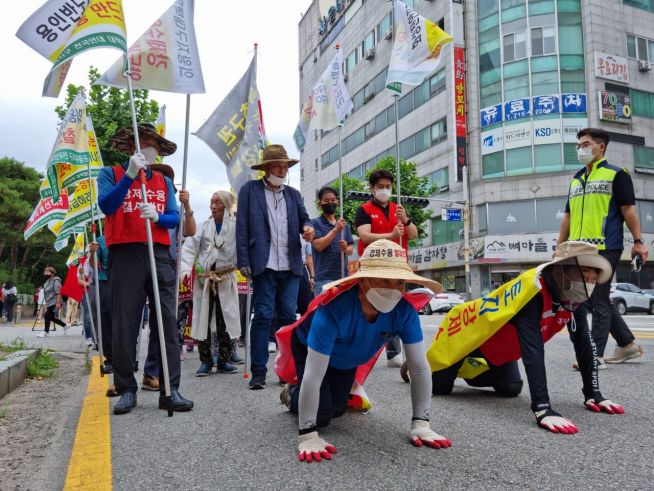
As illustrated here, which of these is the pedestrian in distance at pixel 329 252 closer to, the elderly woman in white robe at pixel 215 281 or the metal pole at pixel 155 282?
the elderly woman in white robe at pixel 215 281

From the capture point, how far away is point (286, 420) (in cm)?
338

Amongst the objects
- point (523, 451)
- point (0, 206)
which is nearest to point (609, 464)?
point (523, 451)

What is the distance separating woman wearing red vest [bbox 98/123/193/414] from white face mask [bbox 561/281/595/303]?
244cm

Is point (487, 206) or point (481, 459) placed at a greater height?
point (487, 206)

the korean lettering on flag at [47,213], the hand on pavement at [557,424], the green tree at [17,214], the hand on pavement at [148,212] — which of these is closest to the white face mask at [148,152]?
the hand on pavement at [148,212]

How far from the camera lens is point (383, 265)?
2684 mm

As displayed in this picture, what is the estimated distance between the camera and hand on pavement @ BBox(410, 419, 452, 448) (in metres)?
2.73

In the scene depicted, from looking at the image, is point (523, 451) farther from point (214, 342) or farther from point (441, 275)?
point (441, 275)

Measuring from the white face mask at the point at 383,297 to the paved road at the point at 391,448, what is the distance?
675 mm

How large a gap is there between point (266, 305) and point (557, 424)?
98.0 inches

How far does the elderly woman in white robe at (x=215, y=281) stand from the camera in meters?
5.80

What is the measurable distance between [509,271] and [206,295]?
1093 inches

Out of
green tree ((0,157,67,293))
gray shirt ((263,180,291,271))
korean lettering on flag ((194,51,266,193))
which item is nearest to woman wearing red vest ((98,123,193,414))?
gray shirt ((263,180,291,271))

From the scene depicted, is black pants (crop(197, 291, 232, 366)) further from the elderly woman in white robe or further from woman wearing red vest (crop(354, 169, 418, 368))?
woman wearing red vest (crop(354, 169, 418, 368))
